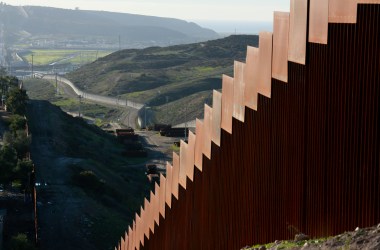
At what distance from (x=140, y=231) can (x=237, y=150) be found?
21.7 ft

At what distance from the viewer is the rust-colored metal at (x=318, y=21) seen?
7238 millimetres

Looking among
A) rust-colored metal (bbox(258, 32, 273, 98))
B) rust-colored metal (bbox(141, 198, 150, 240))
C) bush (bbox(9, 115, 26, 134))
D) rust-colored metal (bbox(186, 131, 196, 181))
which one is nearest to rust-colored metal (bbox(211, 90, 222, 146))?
rust-colored metal (bbox(186, 131, 196, 181))

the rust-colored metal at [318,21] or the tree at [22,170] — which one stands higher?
the rust-colored metal at [318,21]

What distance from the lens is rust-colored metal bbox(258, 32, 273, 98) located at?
8.45m

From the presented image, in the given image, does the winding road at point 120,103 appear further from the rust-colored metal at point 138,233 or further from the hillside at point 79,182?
the rust-colored metal at point 138,233

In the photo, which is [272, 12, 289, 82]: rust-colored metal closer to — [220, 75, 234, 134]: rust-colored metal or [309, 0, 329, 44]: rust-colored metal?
[309, 0, 329, 44]: rust-colored metal

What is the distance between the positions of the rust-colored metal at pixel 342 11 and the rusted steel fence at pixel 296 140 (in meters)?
0.01

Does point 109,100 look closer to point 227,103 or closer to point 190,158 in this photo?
point 190,158

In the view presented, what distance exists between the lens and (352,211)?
22.9 ft

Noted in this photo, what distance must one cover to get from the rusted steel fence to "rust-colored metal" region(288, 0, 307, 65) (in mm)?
12

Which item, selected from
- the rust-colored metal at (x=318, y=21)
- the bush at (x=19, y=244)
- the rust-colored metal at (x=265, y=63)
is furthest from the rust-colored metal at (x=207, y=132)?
the bush at (x=19, y=244)

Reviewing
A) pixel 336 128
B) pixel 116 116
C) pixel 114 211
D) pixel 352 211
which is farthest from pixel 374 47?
pixel 116 116

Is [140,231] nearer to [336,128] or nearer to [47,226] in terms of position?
[336,128]

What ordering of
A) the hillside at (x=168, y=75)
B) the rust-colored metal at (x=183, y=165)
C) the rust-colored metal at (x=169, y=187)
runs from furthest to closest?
the hillside at (x=168, y=75) → the rust-colored metal at (x=169, y=187) → the rust-colored metal at (x=183, y=165)
